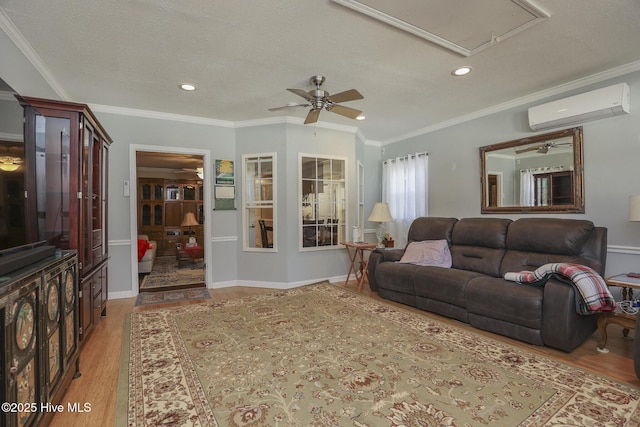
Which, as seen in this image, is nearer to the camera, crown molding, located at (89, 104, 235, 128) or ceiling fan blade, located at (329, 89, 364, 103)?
ceiling fan blade, located at (329, 89, 364, 103)

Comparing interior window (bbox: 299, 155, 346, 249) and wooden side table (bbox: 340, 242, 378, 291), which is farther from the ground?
interior window (bbox: 299, 155, 346, 249)

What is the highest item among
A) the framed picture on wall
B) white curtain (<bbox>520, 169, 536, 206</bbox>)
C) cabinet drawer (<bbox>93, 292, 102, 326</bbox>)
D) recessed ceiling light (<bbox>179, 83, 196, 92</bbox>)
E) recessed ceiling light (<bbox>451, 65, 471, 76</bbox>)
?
recessed ceiling light (<bbox>179, 83, 196, 92</bbox>)

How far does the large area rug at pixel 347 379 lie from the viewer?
69.7 inches

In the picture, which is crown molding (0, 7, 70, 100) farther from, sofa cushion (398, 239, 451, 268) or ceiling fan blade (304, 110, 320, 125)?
sofa cushion (398, 239, 451, 268)

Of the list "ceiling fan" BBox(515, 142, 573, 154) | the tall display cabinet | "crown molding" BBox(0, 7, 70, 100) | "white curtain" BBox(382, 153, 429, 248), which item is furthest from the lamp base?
"crown molding" BBox(0, 7, 70, 100)

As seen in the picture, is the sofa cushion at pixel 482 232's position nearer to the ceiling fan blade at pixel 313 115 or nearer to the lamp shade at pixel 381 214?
the lamp shade at pixel 381 214

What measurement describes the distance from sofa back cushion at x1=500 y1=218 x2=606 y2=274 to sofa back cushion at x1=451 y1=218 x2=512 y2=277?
9 centimetres

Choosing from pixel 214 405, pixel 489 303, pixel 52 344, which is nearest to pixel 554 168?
pixel 489 303

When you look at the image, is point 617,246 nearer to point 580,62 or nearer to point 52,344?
point 580,62

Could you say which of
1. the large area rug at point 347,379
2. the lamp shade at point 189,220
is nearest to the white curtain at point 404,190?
the large area rug at point 347,379

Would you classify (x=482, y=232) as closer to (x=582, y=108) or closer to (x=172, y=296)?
(x=582, y=108)

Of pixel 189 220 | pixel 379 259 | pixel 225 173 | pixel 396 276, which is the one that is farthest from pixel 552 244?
pixel 189 220

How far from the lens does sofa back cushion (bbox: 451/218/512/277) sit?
11.8 feet

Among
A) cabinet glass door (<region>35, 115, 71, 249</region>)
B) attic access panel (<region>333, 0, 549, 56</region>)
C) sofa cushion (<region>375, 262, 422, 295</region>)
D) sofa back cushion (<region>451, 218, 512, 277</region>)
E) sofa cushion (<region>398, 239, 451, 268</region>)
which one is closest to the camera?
attic access panel (<region>333, 0, 549, 56</region>)
